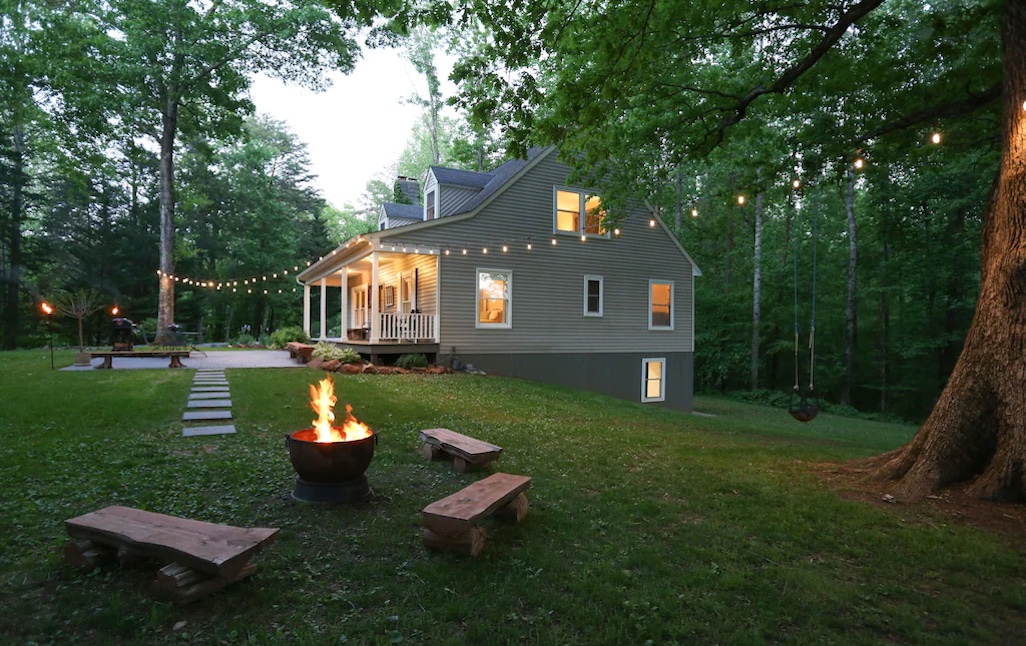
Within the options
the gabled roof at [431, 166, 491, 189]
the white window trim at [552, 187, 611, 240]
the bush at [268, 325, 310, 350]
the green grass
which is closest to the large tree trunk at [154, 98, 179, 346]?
the bush at [268, 325, 310, 350]

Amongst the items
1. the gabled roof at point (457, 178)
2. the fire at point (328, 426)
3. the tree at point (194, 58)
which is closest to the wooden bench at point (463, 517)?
the fire at point (328, 426)

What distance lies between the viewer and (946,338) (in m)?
21.4

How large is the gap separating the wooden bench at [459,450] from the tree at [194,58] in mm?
16844

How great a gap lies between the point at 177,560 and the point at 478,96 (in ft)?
17.1

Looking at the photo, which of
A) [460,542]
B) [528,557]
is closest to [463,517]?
[460,542]

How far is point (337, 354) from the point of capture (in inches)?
546

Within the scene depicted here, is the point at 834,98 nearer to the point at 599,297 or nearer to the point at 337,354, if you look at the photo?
the point at 599,297

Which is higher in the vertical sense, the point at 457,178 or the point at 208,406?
the point at 457,178

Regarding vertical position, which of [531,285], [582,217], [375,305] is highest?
[582,217]

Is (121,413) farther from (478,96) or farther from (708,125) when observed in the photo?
(708,125)

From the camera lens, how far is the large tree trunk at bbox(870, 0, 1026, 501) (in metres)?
4.57

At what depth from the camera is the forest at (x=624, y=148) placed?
6750 millimetres

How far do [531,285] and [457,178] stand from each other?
4601mm

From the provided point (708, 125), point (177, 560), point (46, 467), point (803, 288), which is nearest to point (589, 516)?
point (177, 560)
